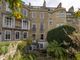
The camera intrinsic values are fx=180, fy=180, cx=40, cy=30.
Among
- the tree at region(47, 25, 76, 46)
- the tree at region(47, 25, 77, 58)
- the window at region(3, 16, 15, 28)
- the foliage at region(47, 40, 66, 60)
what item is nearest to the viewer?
the foliage at region(47, 40, 66, 60)

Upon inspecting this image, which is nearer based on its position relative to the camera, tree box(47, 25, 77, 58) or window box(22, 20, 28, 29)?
tree box(47, 25, 77, 58)

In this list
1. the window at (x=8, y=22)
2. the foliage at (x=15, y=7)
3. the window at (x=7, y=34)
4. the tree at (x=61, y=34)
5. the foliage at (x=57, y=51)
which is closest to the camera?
the foliage at (x=15, y=7)

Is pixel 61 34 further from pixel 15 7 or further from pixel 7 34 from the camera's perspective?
pixel 15 7

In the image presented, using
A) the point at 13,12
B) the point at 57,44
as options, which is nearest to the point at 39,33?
the point at 57,44

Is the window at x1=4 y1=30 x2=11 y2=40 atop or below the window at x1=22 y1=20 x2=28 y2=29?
below

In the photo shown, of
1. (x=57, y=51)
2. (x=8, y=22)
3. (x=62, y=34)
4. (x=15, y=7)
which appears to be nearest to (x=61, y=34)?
(x=62, y=34)

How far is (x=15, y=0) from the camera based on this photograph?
1.97 metres

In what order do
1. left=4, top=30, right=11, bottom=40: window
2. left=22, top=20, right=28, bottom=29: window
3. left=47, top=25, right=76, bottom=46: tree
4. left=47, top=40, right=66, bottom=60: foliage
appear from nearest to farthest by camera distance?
left=47, top=40, right=66, bottom=60: foliage
left=47, top=25, right=76, bottom=46: tree
left=4, top=30, right=11, bottom=40: window
left=22, top=20, right=28, bottom=29: window

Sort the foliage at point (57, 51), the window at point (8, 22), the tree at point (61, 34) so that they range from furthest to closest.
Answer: the window at point (8, 22) → the tree at point (61, 34) → the foliage at point (57, 51)

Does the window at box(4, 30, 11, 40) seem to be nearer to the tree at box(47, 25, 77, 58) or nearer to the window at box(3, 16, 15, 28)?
the window at box(3, 16, 15, 28)

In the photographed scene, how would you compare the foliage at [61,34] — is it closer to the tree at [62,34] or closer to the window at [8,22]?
the tree at [62,34]

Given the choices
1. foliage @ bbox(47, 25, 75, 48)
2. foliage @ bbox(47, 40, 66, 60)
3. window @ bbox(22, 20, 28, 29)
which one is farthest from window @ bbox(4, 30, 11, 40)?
foliage @ bbox(47, 40, 66, 60)

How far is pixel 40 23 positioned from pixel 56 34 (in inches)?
456

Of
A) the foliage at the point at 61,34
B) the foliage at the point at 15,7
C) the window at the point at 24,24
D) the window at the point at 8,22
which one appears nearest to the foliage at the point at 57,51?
the foliage at the point at 61,34
